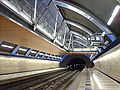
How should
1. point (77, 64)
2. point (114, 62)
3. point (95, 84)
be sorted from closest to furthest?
point (95, 84), point (114, 62), point (77, 64)

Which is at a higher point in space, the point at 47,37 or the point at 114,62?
the point at 47,37

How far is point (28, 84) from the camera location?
32.4 feet

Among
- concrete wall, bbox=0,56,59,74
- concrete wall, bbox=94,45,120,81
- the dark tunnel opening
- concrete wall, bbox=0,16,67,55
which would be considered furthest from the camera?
the dark tunnel opening

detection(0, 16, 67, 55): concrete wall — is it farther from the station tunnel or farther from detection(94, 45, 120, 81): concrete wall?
detection(94, 45, 120, 81): concrete wall

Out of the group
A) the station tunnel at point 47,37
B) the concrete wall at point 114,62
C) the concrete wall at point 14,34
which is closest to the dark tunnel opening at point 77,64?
the station tunnel at point 47,37

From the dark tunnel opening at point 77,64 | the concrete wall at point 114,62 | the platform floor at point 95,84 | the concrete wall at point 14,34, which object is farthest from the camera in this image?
the dark tunnel opening at point 77,64

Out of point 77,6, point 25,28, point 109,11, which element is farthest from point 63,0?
point 25,28

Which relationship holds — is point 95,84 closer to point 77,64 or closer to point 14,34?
point 14,34

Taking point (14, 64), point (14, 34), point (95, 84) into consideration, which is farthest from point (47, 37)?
point (14, 64)

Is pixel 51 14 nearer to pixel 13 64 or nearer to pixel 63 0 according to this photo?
pixel 63 0

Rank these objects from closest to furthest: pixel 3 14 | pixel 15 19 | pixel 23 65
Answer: pixel 3 14 → pixel 15 19 → pixel 23 65

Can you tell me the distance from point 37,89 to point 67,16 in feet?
31.3

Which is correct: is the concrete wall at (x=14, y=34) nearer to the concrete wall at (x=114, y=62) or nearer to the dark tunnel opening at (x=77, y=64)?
the concrete wall at (x=114, y=62)

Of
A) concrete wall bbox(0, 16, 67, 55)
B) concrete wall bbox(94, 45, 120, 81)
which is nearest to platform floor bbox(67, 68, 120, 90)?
concrete wall bbox(94, 45, 120, 81)
